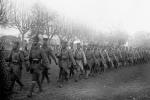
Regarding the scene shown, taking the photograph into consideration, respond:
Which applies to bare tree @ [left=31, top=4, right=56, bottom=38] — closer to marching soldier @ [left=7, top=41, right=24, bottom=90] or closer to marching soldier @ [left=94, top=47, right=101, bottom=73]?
marching soldier @ [left=94, top=47, right=101, bottom=73]

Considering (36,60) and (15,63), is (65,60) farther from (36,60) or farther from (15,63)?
(15,63)

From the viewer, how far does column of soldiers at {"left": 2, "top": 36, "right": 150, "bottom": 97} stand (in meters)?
7.48

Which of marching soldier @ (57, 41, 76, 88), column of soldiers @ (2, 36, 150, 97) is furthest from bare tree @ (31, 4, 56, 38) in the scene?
marching soldier @ (57, 41, 76, 88)

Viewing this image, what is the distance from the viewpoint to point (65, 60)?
9.69m

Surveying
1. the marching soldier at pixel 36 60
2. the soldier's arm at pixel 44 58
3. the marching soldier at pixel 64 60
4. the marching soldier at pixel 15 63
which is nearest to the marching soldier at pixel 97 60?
the marching soldier at pixel 64 60

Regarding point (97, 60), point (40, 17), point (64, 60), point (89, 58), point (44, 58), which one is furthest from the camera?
point (40, 17)

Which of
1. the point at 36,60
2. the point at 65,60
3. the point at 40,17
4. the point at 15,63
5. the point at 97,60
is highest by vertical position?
the point at 40,17

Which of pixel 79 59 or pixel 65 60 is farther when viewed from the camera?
pixel 79 59

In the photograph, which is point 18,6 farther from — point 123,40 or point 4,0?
point 123,40

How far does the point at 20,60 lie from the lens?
25.7 feet

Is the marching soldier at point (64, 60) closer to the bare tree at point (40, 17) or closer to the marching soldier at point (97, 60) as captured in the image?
the marching soldier at point (97, 60)

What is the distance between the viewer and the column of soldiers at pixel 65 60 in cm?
748

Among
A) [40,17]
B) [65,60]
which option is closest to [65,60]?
[65,60]

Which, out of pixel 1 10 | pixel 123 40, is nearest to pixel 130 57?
pixel 1 10
